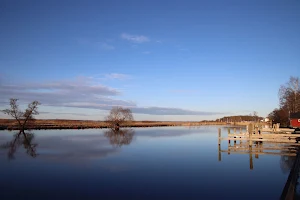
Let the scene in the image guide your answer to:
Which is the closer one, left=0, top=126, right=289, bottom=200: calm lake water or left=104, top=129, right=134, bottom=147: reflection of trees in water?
left=0, top=126, right=289, bottom=200: calm lake water

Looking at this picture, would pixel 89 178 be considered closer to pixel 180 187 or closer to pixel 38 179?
pixel 38 179

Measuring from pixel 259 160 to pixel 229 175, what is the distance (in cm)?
698

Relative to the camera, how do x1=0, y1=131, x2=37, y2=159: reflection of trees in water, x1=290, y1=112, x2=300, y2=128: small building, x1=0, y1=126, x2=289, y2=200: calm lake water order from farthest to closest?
x1=290, y1=112, x2=300, y2=128: small building < x1=0, y1=131, x2=37, y2=159: reflection of trees in water < x1=0, y1=126, x2=289, y2=200: calm lake water

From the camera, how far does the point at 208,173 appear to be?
16.6 meters

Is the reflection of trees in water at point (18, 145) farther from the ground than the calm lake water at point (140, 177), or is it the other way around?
the reflection of trees in water at point (18, 145)

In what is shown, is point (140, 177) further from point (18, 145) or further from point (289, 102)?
point (289, 102)

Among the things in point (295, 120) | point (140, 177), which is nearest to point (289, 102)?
point (295, 120)

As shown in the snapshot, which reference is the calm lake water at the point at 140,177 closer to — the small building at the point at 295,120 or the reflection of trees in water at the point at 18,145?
the reflection of trees in water at the point at 18,145

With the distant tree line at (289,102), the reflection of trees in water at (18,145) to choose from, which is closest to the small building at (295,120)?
the distant tree line at (289,102)

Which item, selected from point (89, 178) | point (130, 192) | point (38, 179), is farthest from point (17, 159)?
point (130, 192)

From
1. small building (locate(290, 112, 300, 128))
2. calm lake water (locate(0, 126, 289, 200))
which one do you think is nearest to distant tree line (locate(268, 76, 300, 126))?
small building (locate(290, 112, 300, 128))

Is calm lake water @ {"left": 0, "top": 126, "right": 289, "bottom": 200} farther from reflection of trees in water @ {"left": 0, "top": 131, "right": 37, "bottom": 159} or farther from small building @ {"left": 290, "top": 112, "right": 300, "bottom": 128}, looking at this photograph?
small building @ {"left": 290, "top": 112, "right": 300, "bottom": 128}

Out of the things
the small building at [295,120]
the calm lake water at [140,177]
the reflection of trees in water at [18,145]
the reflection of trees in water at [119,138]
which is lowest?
the calm lake water at [140,177]

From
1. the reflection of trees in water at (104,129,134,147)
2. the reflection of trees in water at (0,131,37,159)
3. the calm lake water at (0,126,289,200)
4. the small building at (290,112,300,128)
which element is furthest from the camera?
the small building at (290,112,300,128)
